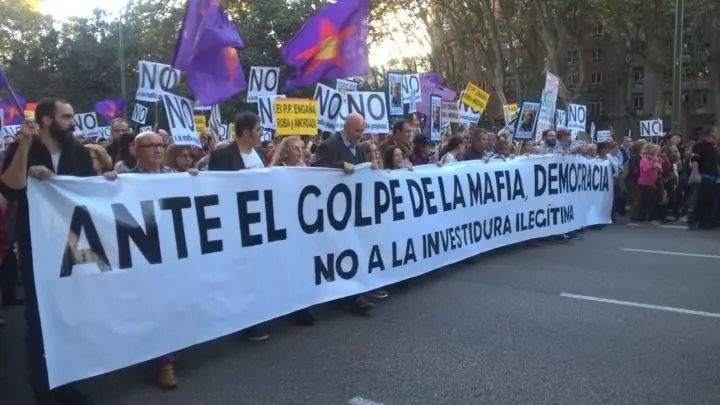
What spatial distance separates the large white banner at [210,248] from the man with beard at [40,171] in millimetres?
66

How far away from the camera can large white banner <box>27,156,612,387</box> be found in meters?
3.83

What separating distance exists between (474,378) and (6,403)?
116 inches

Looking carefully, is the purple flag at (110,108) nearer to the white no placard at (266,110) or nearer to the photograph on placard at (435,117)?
the white no placard at (266,110)

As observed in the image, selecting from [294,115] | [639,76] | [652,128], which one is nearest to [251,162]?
[294,115]

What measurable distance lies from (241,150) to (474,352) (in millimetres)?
2493

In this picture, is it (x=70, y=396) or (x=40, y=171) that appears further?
(x=70, y=396)

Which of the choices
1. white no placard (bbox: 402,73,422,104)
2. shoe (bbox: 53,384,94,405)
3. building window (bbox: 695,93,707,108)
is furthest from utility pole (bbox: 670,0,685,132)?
building window (bbox: 695,93,707,108)

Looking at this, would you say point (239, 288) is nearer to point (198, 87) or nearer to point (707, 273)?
point (198, 87)

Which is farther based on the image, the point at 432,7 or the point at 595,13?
the point at 432,7

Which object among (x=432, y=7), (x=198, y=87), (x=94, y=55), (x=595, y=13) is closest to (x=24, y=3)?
(x=94, y=55)

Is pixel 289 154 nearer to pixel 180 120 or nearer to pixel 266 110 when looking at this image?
pixel 180 120

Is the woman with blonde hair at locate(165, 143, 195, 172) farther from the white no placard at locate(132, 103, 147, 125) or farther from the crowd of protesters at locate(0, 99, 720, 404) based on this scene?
the white no placard at locate(132, 103, 147, 125)

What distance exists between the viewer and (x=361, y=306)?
233 inches

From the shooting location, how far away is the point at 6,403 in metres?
4.07
